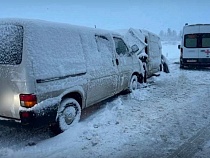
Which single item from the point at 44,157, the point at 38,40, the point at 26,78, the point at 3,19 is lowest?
the point at 44,157

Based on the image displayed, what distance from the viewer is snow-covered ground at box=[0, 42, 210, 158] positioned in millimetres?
4414

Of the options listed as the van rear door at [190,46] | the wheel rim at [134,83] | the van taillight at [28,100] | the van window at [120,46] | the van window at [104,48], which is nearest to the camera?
the van taillight at [28,100]

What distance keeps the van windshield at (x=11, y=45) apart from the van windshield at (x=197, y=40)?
43.9 feet

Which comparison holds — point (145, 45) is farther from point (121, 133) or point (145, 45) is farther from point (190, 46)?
point (121, 133)

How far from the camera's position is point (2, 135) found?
509cm

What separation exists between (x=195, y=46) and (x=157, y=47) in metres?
3.86

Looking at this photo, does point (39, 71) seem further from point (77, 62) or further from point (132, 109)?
point (132, 109)

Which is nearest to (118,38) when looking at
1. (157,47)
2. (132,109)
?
(132,109)

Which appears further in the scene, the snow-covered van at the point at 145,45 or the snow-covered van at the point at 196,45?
the snow-covered van at the point at 196,45

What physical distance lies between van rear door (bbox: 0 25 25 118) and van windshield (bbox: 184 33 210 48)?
44.0 feet

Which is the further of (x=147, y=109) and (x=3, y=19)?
(x=147, y=109)

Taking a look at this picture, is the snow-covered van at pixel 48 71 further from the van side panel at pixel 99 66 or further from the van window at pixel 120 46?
the van window at pixel 120 46

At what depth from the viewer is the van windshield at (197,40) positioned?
1584cm

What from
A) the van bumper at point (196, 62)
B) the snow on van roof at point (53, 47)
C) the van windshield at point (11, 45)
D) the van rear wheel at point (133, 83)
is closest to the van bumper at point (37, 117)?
the snow on van roof at point (53, 47)
